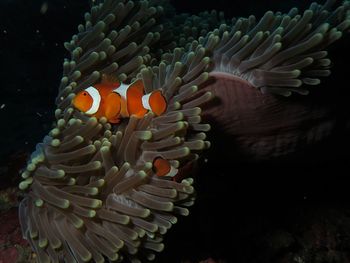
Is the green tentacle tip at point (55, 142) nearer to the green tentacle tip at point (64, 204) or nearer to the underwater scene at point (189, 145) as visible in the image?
the underwater scene at point (189, 145)

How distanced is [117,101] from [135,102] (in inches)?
4.2

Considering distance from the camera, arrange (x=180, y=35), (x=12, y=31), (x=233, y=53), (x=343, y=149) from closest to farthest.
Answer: (x=233, y=53) → (x=343, y=149) → (x=180, y=35) → (x=12, y=31)

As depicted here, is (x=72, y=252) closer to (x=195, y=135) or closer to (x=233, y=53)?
(x=195, y=135)

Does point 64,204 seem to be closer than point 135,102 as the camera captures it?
Yes

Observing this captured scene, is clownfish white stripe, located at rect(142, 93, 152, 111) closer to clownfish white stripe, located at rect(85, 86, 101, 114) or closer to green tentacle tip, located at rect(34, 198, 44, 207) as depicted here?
clownfish white stripe, located at rect(85, 86, 101, 114)

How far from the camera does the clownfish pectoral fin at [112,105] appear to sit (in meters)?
2.06

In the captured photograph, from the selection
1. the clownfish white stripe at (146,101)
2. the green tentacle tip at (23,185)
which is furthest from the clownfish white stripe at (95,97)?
the green tentacle tip at (23,185)

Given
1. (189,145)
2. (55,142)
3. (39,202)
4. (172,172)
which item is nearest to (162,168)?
(172,172)

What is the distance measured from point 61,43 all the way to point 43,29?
522 millimetres

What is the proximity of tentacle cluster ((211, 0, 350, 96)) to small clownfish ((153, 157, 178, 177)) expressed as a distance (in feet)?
2.16

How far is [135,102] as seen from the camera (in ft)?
6.88

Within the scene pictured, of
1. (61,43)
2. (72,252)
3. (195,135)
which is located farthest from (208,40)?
(61,43)

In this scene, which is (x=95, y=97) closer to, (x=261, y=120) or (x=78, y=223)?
(x=78, y=223)

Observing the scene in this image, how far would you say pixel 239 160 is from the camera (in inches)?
105
